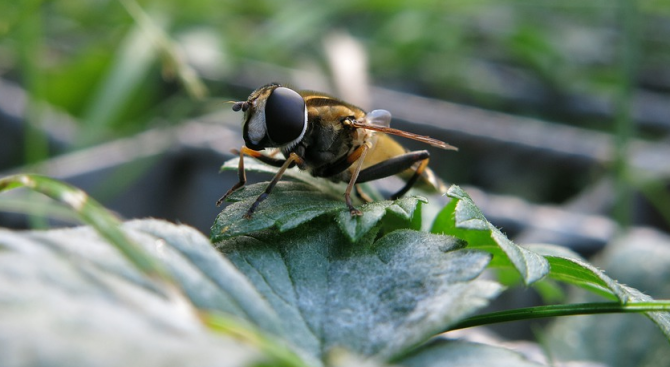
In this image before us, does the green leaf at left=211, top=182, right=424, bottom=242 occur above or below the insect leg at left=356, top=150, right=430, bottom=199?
below

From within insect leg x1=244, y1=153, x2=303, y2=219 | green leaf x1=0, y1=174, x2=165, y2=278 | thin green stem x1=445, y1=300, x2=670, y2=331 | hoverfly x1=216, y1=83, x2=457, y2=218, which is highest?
hoverfly x1=216, y1=83, x2=457, y2=218

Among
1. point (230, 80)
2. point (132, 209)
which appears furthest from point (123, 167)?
point (230, 80)

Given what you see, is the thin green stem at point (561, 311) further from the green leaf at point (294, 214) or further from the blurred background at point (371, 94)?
the blurred background at point (371, 94)

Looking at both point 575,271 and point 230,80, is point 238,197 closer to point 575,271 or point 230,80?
point 575,271

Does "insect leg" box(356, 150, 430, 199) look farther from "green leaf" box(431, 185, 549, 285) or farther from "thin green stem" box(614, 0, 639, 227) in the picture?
"thin green stem" box(614, 0, 639, 227)

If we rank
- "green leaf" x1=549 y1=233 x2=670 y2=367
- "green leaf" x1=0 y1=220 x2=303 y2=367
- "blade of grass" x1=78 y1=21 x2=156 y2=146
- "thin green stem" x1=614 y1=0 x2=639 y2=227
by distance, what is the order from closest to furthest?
"green leaf" x1=0 y1=220 x2=303 y2=367
"green leaf" x1=549 y1=233 x2=670 y2=367
"thin green stem" x1=614 y1=0 x2=639 y2=227
"blade of grass" x1=78 y1=21 x2=156 y2=146

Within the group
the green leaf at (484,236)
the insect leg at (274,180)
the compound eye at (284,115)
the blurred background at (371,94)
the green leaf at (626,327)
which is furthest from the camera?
the blurred background at (371,94)

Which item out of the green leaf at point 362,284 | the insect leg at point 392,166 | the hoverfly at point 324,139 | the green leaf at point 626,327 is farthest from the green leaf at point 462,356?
the green leaf at point 626,327

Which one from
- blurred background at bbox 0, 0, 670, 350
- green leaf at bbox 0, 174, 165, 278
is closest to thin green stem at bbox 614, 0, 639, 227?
Answer: blurred background at bbox 0, 0, 670, 350
